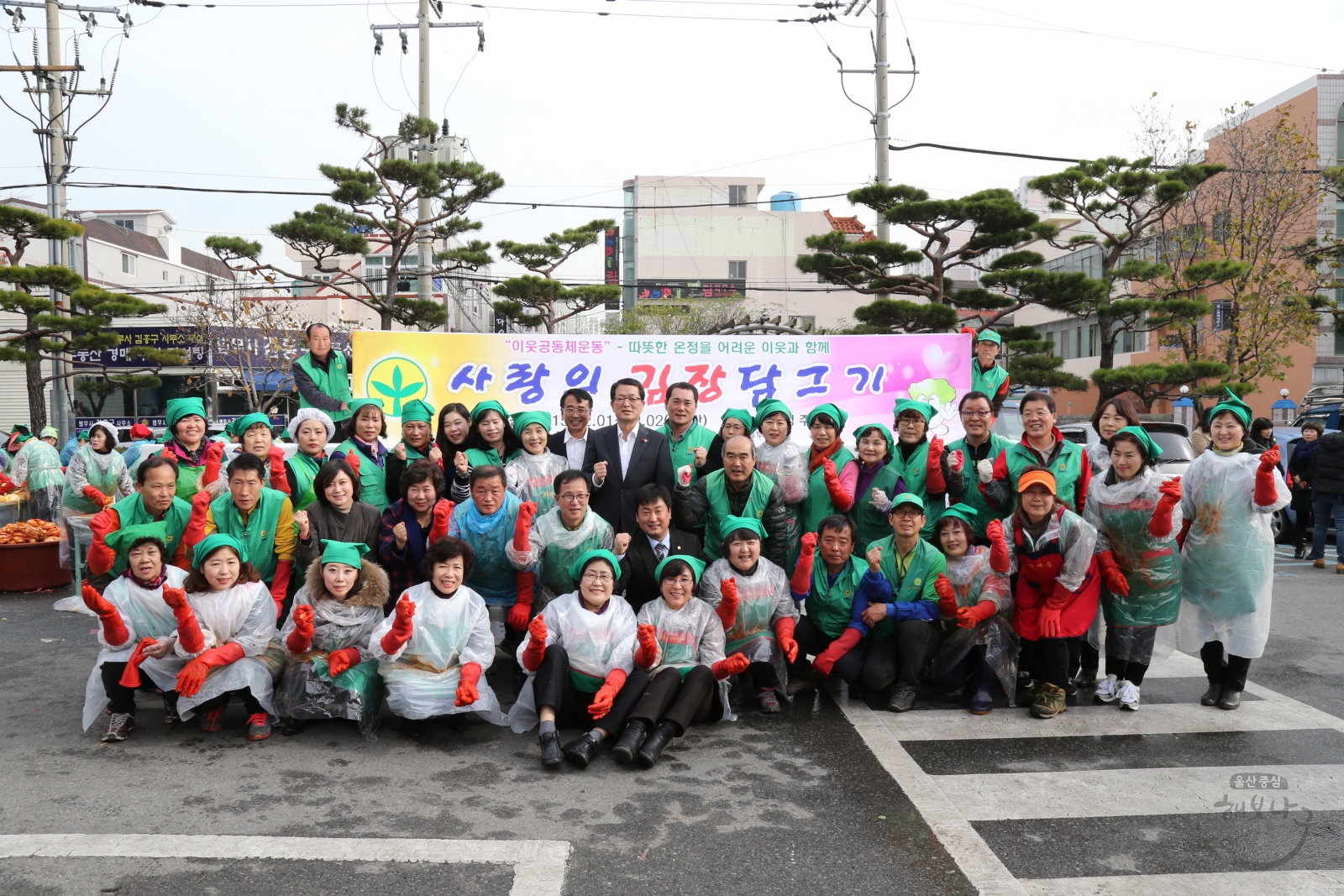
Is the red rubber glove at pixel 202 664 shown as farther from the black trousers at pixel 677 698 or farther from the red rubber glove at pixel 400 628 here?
the black trousers at pixel 677 698

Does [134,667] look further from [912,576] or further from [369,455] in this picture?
[912,576]

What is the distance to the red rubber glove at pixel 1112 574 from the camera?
483cm

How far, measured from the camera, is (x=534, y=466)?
18.7 ft

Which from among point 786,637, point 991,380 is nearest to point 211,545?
point 786,637

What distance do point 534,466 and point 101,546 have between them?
2.31 m

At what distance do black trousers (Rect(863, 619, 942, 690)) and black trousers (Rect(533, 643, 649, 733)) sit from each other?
1306mm

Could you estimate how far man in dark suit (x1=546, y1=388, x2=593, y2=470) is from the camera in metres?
5.85

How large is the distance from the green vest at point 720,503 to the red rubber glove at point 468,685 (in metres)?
1.52

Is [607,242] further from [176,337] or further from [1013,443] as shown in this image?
[1013,443]

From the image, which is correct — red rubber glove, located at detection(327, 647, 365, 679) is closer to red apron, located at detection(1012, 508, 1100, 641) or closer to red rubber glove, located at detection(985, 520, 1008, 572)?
red rubber glove, located at detection(985, 520, 1008, 572)

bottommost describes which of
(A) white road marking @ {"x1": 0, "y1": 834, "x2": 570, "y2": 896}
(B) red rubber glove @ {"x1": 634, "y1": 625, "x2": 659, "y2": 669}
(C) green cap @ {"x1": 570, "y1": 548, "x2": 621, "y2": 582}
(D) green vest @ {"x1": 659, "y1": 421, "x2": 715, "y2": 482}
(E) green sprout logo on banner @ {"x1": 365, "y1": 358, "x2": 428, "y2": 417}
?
(A) white road marking @ {"x1": 0, "y1": 834, "x2": 570, "y2": 896}

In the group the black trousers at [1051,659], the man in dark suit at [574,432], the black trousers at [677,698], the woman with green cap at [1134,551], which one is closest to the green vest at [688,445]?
the man in dark suit at [574,432]

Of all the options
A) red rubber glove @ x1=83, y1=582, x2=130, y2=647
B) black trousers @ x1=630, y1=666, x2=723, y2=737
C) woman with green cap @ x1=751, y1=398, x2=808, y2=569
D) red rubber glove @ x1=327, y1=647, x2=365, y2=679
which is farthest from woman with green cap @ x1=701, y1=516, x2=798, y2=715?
red rubber glove @ x1=83, y1=582, x2=130, y2=647

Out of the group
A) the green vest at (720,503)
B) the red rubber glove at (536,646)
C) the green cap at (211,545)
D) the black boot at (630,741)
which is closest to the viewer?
the black boot at (630,741)
